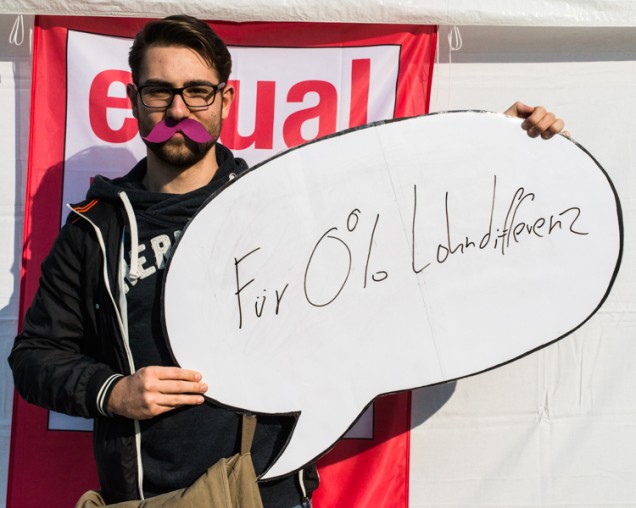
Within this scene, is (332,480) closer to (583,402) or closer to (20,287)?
(583,402)

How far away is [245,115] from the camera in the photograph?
5.97 feet

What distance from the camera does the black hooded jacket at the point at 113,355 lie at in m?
1.27

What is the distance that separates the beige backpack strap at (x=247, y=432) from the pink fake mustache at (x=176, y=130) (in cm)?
51

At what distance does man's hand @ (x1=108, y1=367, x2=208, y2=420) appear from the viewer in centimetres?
120

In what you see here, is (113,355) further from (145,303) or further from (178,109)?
(178,109)

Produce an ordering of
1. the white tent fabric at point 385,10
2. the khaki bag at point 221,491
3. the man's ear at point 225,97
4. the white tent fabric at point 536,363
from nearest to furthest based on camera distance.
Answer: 1. the khaki bag at point 221,491
2. the man's ear at point 225,97
3. the white tent fabric at point 385,10
4. the white tent fabric at point 536,363

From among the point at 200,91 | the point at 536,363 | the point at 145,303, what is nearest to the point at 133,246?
the point at 145,303

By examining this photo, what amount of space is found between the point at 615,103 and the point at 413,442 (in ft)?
3.26

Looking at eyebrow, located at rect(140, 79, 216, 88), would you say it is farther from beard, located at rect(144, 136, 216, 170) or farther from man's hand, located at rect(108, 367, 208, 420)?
man's hand, located at rect(108, 367, 208, 420)

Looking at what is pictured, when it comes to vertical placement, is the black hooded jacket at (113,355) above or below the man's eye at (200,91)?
below

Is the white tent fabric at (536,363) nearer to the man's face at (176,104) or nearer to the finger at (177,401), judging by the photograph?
the man's face at (176,104)

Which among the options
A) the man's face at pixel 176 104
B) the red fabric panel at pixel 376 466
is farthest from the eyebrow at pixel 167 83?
the red fabric panel at pixel 376 466

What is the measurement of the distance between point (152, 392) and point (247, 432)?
0.63ft

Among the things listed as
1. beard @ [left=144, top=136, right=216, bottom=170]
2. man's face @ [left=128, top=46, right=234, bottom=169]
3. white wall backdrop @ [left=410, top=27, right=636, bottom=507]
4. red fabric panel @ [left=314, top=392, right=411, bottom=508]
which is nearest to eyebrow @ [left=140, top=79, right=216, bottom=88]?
man's face @ [left=128, top=46, right=234, bottom=169]
